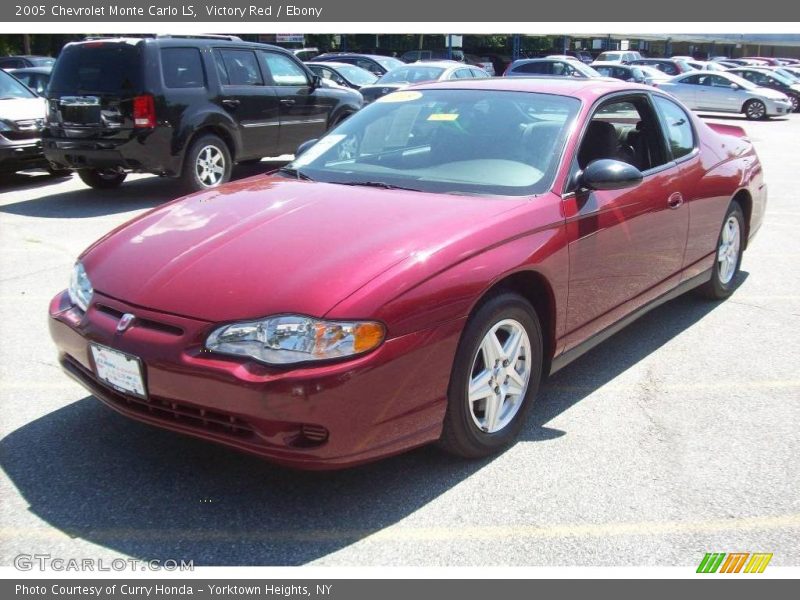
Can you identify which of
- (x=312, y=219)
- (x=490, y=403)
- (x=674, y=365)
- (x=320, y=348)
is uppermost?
(x=312, y=219)

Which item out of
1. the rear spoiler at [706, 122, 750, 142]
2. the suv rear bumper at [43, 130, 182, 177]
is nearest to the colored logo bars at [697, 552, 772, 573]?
the rear spoiler at [706, 122, 750, 142]

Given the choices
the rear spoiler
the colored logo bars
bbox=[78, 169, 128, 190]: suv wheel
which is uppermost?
the rear spoiler

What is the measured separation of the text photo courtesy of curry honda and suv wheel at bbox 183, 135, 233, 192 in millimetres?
5228

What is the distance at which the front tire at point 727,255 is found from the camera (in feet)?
18.5

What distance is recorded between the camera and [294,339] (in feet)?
9.09

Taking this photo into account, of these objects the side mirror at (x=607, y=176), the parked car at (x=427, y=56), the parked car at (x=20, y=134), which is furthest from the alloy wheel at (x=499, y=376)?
the parked car at (x=427, y=56)

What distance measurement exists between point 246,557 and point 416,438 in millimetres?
759

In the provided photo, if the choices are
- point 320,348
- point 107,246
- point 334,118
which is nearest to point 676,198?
point 320,348

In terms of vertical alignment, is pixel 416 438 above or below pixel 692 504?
above

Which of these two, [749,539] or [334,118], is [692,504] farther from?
[334,118]

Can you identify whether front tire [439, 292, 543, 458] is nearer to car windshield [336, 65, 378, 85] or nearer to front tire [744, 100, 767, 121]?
car windshield [336, 65, 378, 85]

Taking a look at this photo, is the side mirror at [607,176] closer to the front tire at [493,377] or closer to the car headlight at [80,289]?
the front tire at [493,377]

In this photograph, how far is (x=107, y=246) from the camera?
3.56m

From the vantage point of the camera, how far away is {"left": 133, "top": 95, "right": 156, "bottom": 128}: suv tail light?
29.2 feet
